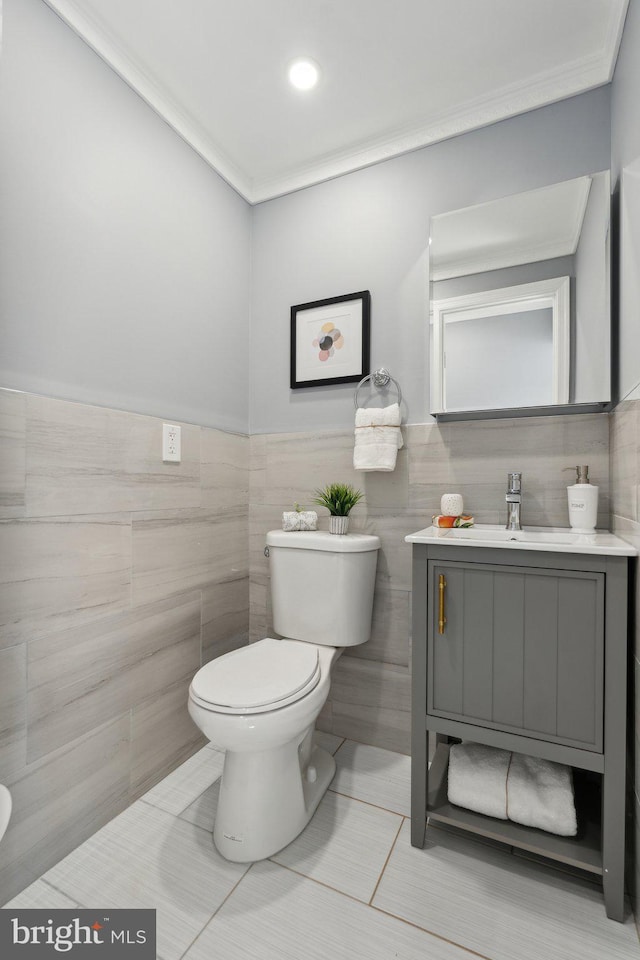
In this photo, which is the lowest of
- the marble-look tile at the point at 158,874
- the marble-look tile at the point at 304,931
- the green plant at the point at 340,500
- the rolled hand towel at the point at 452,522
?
the marble-look tile at the point at 304,931

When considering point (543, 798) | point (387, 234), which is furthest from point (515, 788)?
point (387, 234)

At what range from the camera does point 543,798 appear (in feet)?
3.81

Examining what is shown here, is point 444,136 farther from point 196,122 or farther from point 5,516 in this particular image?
point 5,516

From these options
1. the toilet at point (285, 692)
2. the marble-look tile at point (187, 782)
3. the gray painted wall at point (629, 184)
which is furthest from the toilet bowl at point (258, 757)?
the gray painted wall at point (629, 184)

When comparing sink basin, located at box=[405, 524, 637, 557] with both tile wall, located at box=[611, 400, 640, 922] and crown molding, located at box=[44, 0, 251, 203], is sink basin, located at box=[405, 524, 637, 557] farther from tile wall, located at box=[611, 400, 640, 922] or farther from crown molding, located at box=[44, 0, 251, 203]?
crown molding, located at box=[44, 0, 251, 203]

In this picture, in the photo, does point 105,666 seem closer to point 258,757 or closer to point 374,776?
point 258,757

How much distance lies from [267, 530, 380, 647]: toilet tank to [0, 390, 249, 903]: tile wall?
308 millimetres

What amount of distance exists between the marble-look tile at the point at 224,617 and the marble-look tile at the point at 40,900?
0.73 m

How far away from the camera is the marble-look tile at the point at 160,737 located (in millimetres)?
1449

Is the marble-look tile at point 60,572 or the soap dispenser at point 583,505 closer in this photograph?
the marble-look tile at point 60,572

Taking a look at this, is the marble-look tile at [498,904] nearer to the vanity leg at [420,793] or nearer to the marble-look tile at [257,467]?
the vanity leg at [420,793]

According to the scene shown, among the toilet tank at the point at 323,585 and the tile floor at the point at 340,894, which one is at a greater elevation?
the toilet tank at the point at 323,585

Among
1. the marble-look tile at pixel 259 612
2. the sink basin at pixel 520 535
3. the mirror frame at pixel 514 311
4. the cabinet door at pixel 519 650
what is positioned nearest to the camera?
the cabinet door at pixel 519 650

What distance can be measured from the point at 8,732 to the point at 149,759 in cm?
54
